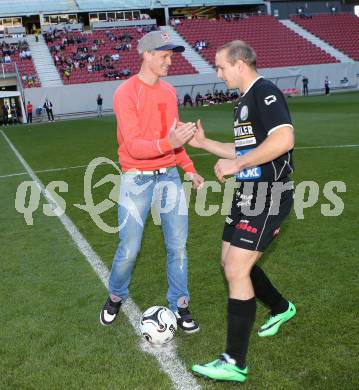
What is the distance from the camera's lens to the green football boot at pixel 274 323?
14.4ft

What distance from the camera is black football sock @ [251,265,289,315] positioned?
4312 mm

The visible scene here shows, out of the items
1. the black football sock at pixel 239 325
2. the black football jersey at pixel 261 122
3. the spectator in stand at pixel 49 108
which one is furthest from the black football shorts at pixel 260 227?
the spectator in stand at pixel 49 108

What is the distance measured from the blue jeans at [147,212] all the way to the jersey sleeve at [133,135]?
413mm

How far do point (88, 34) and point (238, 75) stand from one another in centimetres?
5243

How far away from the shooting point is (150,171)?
172 inches

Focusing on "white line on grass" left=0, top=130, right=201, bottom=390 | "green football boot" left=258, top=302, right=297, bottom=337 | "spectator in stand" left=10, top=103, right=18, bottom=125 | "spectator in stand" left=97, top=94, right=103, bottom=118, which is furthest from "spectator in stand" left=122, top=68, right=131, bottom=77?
"green football boot" left=258, top=302, right=297, bottom=337

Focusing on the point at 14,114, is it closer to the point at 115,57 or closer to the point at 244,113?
the point at 115,57

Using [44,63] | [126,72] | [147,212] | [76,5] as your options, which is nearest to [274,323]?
[147,212]

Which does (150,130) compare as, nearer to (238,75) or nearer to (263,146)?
(238,75)

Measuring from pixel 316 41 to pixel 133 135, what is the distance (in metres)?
57.4

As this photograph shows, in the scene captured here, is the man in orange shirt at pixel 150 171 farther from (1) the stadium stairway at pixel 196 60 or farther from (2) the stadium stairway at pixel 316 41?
(2) the stadium stairway at pixel 316 41

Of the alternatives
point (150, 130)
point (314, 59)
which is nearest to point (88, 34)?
point (314, 59)

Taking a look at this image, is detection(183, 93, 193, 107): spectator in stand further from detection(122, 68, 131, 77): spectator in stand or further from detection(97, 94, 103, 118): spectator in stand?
detection(97, 94, 103, 118): spectator in stand

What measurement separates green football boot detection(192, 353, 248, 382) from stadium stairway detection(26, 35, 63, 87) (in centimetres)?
4327
